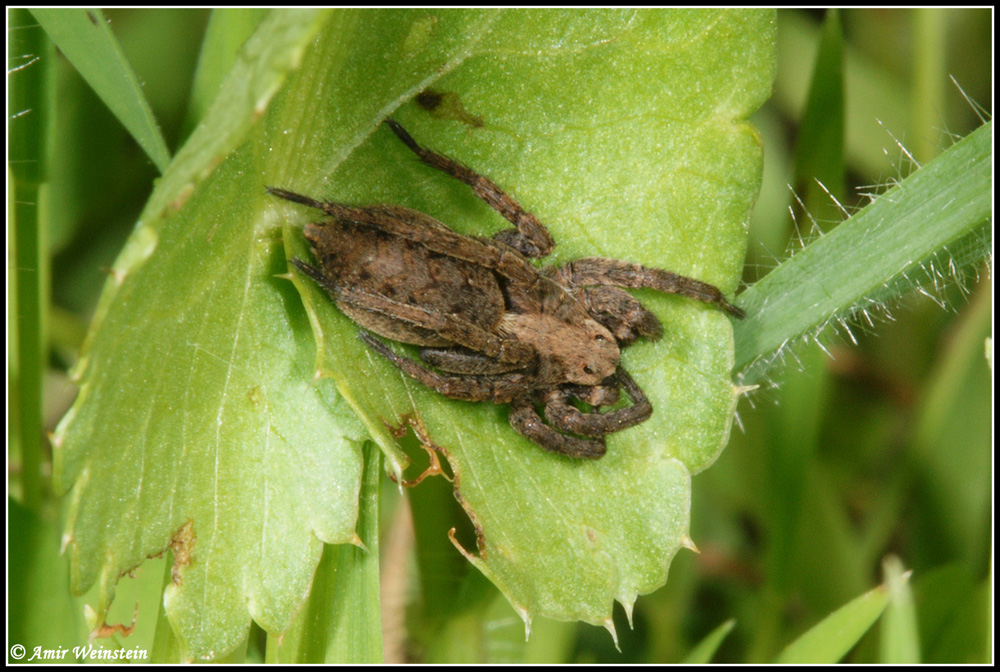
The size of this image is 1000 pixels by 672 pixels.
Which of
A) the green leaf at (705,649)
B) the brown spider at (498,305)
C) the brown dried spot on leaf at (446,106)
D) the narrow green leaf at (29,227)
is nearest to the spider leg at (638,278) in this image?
the brown spider at (498,305)

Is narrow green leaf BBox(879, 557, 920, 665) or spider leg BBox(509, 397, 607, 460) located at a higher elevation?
spider leg BBox(509, 397, 607, 460)

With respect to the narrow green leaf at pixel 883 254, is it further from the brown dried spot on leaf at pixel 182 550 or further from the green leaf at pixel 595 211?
the brown dried spot on leaf at pixel 182 550

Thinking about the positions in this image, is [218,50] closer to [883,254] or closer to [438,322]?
[438,322]

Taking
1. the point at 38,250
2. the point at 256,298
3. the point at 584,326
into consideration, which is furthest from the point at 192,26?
the point at 584,326

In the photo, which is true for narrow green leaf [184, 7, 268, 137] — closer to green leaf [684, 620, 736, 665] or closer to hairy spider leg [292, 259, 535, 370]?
hairy spider leg [292, 259, 535, 370]

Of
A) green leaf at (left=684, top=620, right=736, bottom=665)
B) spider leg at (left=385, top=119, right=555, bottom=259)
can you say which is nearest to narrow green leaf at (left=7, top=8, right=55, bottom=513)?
spider leg at (left=385, top=119, right=555, bottom=259)
